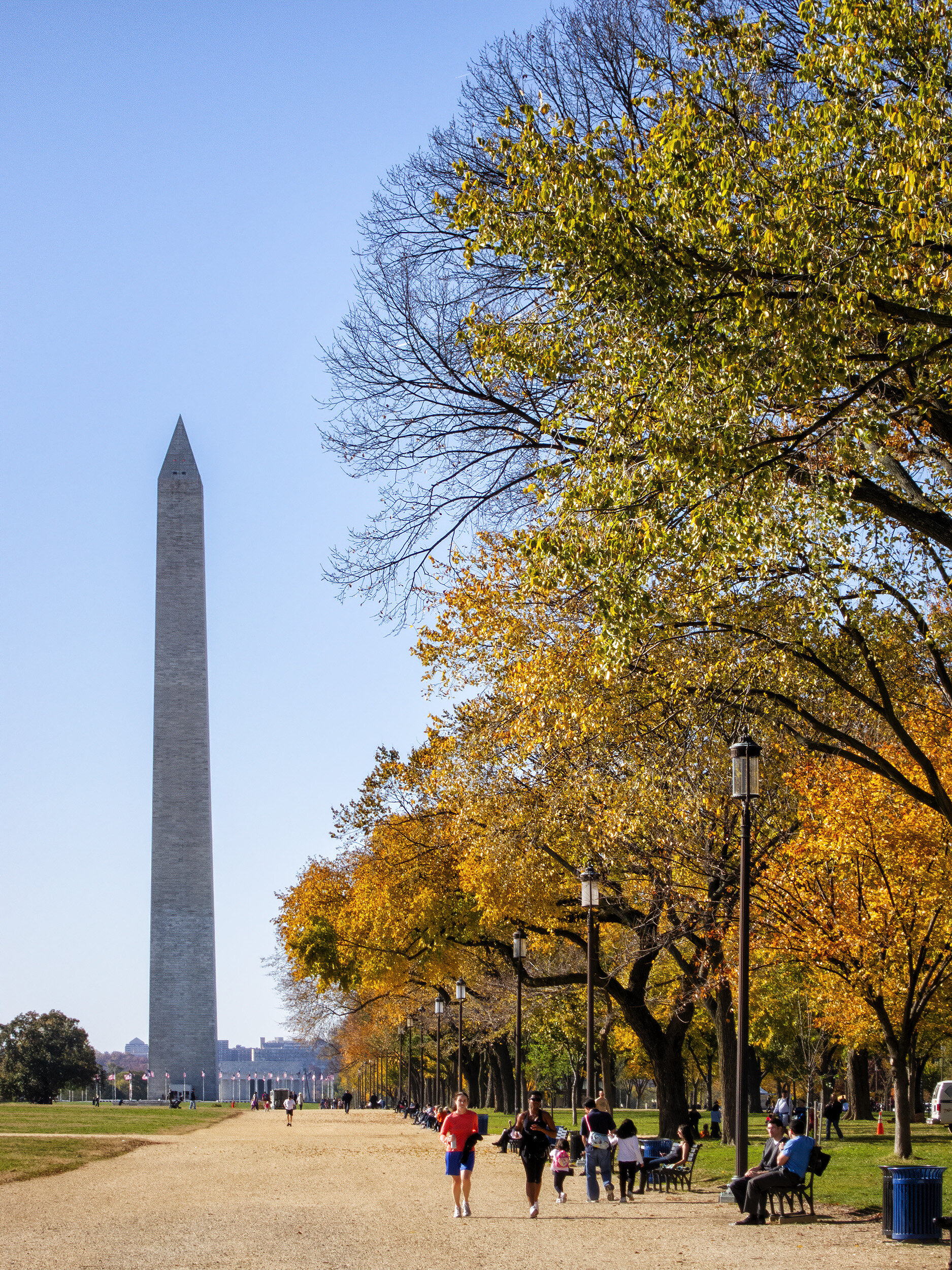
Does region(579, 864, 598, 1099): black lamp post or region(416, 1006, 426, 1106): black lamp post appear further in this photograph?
region(416, 1006, 426, 1106): black lamp post

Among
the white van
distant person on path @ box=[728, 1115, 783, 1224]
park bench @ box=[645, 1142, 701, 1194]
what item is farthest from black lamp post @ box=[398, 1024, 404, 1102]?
distant person on path @ box=[728, 1115, 783, 1224]

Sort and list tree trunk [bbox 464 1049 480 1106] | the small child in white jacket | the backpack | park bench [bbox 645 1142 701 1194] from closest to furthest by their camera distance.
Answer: the backpack → the small child in white jacket → park bench [bbox 645 1142 701 1194] → tree trunk [bbox 464 1049 480 1106]

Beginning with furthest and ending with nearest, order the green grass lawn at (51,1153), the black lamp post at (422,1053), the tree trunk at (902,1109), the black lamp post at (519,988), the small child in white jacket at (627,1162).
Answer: the black lamp post at (422,1053) < the black lamp post at (519,988) < the tree trunk at (902,1109) < the green grass lawn at (51,1153) < the small child in white jacket at (627,1162)

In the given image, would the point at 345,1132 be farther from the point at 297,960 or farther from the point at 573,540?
the point at 573,540

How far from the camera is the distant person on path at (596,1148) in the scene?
19.8m

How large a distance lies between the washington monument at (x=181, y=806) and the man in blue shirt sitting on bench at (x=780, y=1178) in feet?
172

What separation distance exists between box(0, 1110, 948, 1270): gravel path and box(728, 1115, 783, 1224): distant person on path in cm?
36

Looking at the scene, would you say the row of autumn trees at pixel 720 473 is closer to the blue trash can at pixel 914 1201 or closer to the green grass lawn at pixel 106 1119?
the blue trash can at pixel 914 1201

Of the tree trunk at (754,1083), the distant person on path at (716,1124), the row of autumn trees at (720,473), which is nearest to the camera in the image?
the row of autumn trees at (720,473)

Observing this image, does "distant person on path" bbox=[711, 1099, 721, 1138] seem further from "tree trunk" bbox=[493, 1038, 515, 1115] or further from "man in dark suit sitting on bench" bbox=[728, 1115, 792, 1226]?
"man in dark suit sitting on bench" bbox=[728, 1115, 792, 1226]

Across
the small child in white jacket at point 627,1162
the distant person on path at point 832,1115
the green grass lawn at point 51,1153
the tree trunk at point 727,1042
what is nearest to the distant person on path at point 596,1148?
the small child in white jacket at point 627,1162

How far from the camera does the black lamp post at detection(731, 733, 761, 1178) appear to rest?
16703 millimetres

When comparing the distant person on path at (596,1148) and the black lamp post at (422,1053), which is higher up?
the distant person on path at (596,1148)

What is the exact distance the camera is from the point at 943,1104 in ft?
150
